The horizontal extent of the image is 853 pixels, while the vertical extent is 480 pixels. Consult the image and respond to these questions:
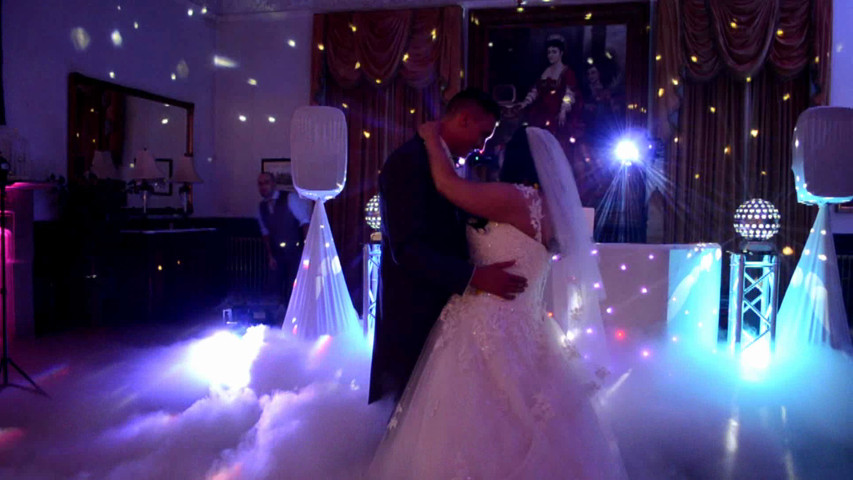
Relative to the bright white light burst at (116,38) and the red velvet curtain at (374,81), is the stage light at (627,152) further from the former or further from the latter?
the bright white light burst at (116,38)

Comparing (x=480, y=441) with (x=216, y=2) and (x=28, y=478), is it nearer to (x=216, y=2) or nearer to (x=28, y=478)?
(x=28, y=478)

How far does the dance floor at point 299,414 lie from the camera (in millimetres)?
2553

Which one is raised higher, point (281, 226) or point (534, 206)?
point (534, 206)

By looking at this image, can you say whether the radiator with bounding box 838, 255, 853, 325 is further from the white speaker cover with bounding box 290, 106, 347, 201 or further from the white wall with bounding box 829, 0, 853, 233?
the white speaker cover with bounding box 290, 106, 347, 201

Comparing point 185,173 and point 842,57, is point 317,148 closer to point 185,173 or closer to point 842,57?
point 185,173

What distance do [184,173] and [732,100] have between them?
5.28m

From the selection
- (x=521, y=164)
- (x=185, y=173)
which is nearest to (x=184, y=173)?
(x=185, y=173)

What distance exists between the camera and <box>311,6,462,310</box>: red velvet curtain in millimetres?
6637

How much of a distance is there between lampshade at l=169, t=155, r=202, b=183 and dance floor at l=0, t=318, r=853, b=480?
2.06 meters

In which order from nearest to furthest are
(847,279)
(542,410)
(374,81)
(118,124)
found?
(542,410) → (118,124) → (847,279) → (374,81)

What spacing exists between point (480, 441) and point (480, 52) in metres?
5.42

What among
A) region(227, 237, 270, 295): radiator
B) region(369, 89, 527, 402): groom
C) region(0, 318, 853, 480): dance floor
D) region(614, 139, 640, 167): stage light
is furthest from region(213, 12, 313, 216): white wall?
region(369, 89, 527, 402): groom

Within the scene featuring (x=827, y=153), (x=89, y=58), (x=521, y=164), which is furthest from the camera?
(x=89, y=58)

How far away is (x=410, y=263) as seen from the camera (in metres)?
1.97
